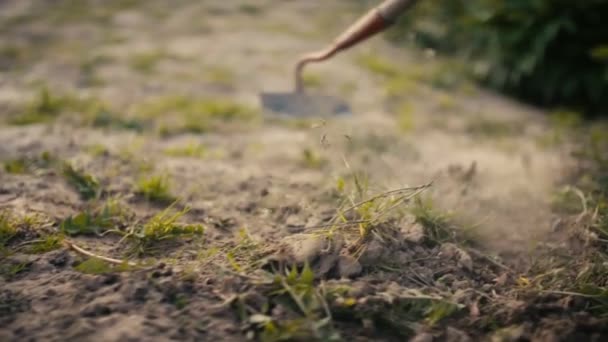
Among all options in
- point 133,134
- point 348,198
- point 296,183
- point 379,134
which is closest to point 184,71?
point 133,134

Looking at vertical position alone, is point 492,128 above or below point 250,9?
below

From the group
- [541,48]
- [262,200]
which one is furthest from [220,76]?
[541,48]

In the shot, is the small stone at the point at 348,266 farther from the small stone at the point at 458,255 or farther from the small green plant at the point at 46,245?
the small green plant at the point at 46,245

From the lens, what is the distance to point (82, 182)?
2.31 metres

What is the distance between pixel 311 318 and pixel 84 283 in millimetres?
680

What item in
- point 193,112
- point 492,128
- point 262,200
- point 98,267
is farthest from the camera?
point 492,128

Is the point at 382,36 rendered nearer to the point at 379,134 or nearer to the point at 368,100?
the point at 368,100

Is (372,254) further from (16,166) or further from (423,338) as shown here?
(16,166)

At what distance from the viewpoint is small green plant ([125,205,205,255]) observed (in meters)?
1.87

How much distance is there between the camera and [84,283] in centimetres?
163

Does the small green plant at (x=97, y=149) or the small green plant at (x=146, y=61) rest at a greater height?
the small green plant at (x=146, y=61)

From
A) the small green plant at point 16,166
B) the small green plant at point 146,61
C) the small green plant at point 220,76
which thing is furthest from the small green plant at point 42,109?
the small green plant at point 220,76

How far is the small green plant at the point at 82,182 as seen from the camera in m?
2.24

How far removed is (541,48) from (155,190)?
2711 mm
